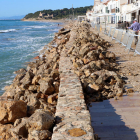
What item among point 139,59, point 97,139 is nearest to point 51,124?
point 97,139

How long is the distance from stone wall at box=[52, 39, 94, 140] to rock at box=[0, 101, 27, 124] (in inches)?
32.2

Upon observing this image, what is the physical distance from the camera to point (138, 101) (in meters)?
5.31

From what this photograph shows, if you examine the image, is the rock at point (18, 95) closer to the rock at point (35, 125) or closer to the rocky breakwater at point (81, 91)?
the rocky breakwater at point (81, 91)

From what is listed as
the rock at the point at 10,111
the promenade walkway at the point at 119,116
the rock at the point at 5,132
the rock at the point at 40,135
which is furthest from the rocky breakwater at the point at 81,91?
the rock at the point at 5,132

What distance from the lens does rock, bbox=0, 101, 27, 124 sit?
428 centimetres

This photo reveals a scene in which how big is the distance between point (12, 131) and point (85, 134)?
139cm

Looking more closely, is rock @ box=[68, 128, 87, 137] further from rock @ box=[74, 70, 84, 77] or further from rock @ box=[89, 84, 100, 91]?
rock @ box=[74, 70, 84, 77]

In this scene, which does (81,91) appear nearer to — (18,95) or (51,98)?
(51,98)

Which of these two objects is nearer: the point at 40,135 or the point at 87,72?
the point at 40,135

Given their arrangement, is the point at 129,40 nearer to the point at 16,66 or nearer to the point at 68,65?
the point at 68,65

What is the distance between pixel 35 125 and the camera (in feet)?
11.5

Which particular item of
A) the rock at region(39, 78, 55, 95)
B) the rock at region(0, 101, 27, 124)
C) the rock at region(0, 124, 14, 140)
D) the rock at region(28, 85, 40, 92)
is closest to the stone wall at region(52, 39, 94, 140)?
the rock at region(39, 78, 55, 95)

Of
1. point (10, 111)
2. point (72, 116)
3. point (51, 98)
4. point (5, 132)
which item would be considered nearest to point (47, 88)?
point (51, 98)

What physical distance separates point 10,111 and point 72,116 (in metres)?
1.37
